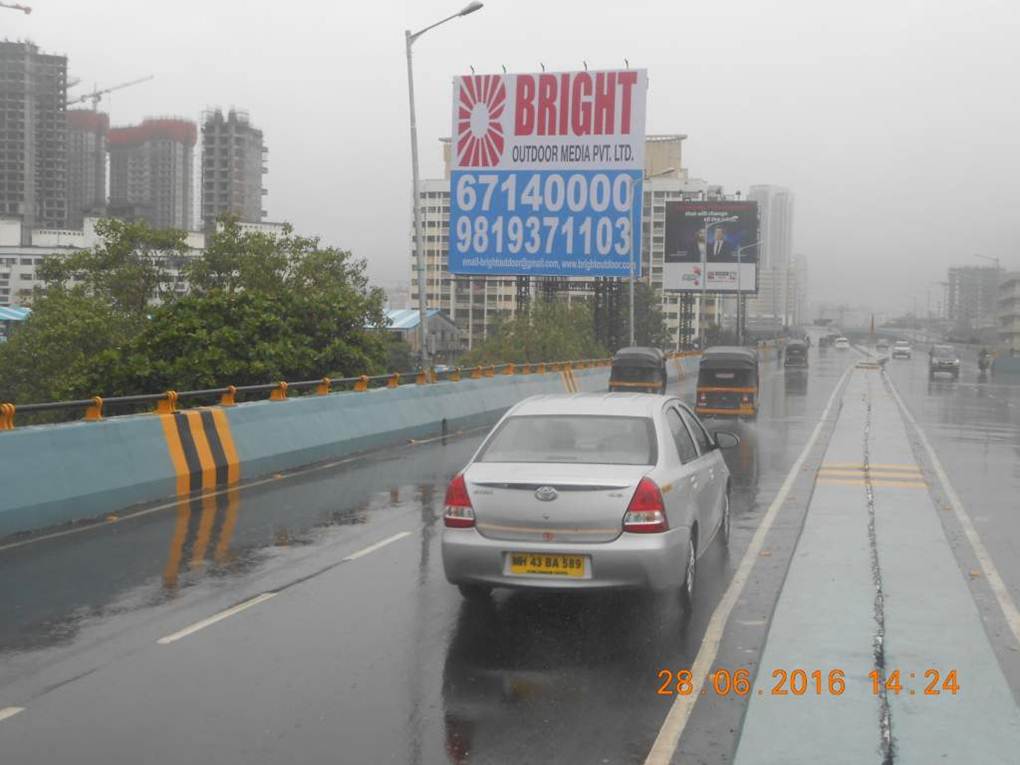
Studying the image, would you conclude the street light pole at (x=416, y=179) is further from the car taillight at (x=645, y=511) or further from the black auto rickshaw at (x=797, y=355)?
the black auto rickshaw at (x=797, y=355)

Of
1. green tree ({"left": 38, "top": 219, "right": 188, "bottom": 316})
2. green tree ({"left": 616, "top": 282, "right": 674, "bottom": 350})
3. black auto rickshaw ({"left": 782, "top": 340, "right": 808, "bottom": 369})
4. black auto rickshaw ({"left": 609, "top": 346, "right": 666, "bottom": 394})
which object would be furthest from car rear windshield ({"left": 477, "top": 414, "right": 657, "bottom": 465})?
green tree ({"left": 616, "top": 282, "right": 674, "bottom": 350})

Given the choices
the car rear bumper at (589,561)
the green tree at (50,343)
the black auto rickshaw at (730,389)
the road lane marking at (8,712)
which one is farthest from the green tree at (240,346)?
the road lane marking at (8,712)

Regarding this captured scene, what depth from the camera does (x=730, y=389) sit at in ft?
93.5

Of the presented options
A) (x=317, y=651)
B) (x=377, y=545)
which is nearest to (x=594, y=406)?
(x=317, y=651)

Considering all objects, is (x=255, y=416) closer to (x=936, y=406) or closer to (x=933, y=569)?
(x=933, y=569)

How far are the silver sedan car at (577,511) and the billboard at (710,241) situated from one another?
8230cm

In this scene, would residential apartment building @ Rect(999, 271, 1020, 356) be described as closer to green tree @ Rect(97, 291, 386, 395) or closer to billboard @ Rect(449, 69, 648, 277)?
billboard @ Rect(449, 69, 648, 277)

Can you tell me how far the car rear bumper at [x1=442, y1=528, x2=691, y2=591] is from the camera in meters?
7.06

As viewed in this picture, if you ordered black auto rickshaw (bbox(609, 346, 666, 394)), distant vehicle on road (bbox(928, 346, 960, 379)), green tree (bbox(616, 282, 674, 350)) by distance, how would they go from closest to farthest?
black auto rickshaw (bbox(609, 346, 666, 394)), distant vehicle on road (bbox(928, 346, 960, 379)), green tree (bbox(616, 282, 674, 350))

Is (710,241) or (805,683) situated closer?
(805,683)

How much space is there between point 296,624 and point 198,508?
221 inches

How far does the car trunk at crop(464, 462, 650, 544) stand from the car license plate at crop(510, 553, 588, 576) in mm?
105

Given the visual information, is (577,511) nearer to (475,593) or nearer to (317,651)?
(475,593)

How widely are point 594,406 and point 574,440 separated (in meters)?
0.51
